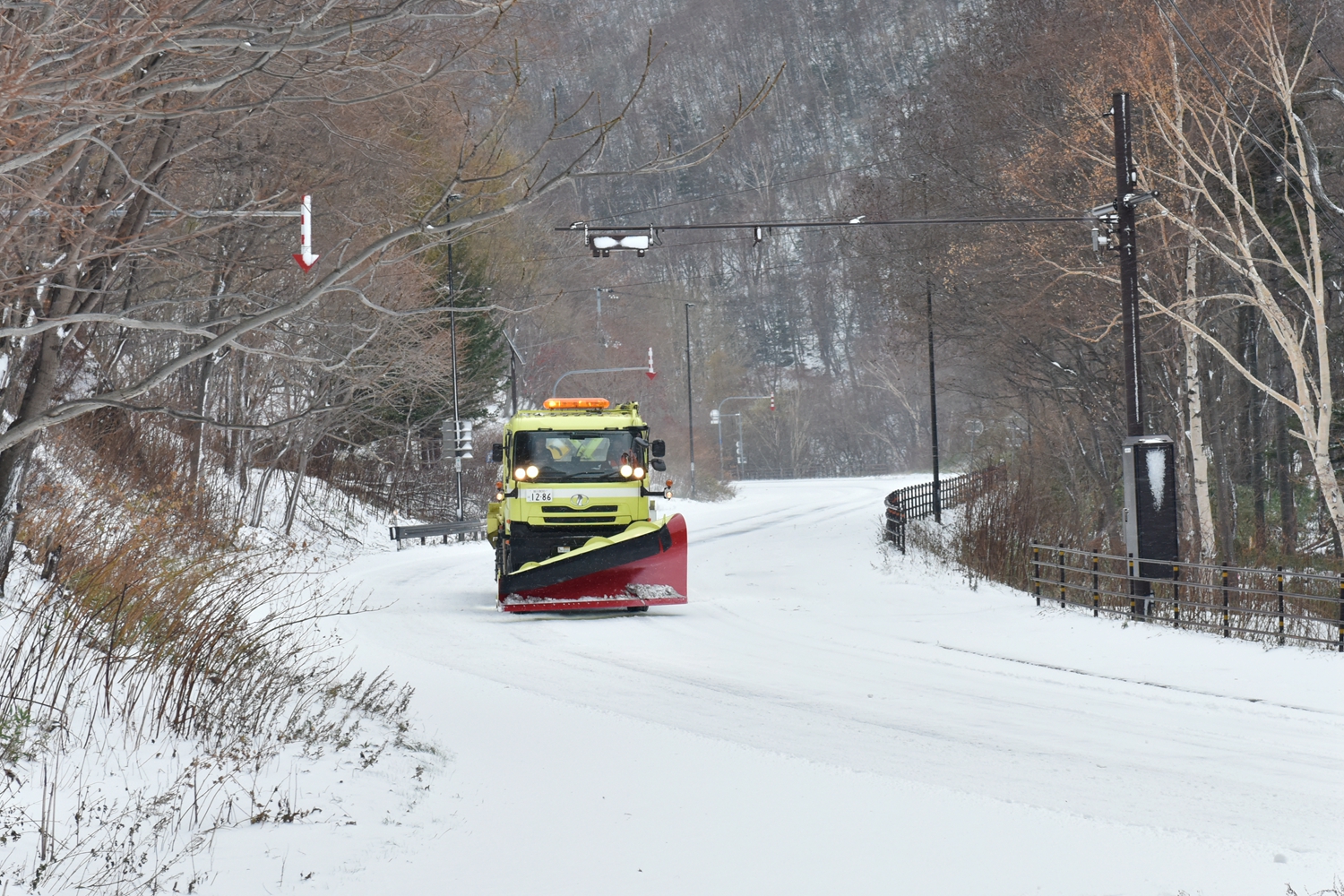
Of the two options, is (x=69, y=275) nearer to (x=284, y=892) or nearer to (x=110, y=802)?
(x=110, y=802)

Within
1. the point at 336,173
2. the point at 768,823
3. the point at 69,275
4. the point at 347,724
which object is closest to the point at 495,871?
the point at 768,823

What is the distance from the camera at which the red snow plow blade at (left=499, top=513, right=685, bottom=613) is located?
56.6 feet

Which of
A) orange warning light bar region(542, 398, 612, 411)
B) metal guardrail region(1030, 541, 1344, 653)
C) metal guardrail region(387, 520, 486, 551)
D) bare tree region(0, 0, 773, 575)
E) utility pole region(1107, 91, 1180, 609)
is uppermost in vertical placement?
bare tree region(0, 0, 773, 575)

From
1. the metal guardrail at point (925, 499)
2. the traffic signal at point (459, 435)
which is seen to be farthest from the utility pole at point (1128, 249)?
the traffic signal at point (459, 435)

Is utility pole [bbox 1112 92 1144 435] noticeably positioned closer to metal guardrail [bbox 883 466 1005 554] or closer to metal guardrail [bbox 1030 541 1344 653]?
metal guardrail [bbox 1030 541 1344 653]

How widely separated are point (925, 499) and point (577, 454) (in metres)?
23.9

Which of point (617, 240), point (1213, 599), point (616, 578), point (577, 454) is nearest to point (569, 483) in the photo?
point (577, 454)

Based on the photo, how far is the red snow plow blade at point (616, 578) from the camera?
1725cm

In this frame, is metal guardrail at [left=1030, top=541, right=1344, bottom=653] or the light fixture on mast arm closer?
metal guardrail at [left=1030, top=541, right=1344, bottom=653]

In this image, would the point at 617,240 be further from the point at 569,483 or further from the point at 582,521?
the point at 582,521

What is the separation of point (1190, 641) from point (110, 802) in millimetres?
12310

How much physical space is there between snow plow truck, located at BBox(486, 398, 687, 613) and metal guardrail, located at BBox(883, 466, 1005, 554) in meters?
11.9

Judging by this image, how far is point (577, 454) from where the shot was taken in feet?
60.2

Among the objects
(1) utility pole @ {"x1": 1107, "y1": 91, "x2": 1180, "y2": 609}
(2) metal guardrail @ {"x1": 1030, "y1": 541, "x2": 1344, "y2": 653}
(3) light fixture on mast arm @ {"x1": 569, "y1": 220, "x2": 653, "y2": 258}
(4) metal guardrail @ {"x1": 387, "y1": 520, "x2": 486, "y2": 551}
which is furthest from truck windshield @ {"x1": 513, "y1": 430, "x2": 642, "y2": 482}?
(4) metal guardrail @ {"x1": 387, "y1": 520, "x2": 486, "y2": 551}
